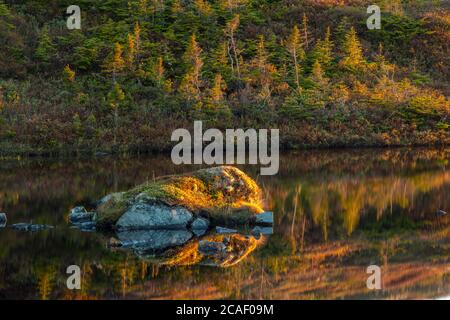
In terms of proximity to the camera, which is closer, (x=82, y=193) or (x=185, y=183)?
(x=185, y=183)

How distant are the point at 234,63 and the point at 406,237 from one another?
3911 centimetres

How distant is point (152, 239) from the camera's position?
16.8 meters

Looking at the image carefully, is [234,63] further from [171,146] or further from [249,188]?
[249,188]

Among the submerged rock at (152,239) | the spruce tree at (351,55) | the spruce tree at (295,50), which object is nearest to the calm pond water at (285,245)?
the submerged rock at (152,239)

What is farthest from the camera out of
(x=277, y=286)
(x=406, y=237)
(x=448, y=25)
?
(x=448, y=25)

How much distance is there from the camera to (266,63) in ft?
178

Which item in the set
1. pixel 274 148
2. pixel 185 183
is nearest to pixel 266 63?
pixel 274 148

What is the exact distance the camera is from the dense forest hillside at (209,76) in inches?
1763

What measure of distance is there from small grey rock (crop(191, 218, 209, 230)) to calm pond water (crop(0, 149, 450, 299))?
6.21ft

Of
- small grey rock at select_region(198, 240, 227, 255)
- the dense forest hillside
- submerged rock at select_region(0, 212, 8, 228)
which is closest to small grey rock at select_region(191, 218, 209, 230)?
small grey rock at select_region(198, 240, 227, 255)

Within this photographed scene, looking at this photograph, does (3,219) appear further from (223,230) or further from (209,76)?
(209,76)

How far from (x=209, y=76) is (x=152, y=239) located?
119 feet

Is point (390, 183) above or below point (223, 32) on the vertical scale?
below

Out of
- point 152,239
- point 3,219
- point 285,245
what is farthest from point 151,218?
point 3,219
